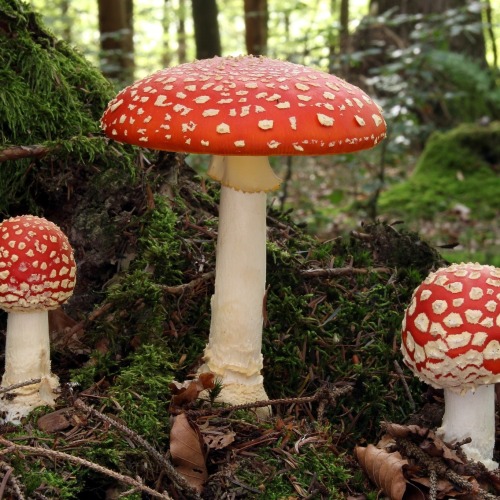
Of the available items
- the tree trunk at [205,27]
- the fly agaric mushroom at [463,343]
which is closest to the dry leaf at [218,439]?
the fly agaric mushroom at [463,343]

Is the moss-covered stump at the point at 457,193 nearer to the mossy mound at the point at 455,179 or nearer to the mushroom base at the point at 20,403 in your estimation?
the mossy mound at the point at 455,179

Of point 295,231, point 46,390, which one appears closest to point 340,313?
point 295,231

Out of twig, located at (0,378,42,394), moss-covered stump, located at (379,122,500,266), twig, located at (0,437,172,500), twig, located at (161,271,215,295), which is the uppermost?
twig, located at (161,271,215,295)

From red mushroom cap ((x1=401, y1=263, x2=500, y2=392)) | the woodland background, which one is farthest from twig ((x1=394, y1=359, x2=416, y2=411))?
the woodland background

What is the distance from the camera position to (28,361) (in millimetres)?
3096

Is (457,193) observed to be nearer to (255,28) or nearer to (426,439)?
(426,439)

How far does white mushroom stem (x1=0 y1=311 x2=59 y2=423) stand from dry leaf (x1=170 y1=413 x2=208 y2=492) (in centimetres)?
77

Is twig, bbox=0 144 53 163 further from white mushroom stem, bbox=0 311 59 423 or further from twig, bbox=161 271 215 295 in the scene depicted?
twig, bbox=161 271 215 295

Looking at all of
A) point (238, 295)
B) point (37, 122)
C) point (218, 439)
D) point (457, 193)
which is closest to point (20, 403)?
point (218, 439)

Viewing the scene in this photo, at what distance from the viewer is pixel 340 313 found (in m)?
3.79

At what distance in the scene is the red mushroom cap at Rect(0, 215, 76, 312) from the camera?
2.84 meters

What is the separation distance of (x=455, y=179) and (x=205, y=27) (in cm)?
530

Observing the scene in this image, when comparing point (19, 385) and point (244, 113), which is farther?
point (19, 385)

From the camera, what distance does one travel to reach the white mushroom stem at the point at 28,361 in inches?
120
